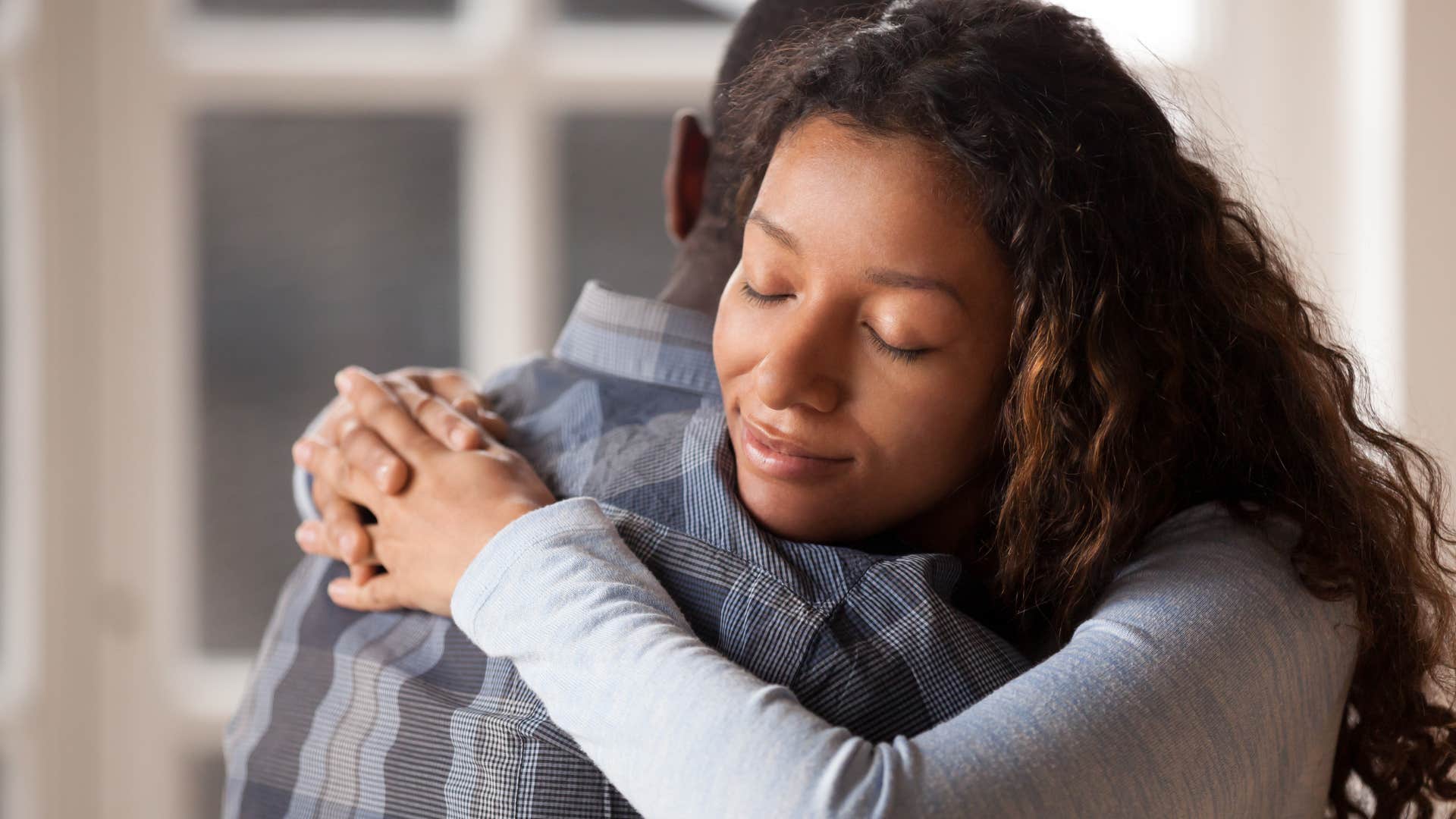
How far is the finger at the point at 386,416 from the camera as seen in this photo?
3.18 ft

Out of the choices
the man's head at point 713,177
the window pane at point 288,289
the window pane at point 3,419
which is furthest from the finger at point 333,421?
the window pane at point 3,419

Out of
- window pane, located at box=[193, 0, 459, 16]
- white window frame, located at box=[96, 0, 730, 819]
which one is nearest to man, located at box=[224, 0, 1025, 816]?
white window frame, located at box=[96, 0, 730, 819]

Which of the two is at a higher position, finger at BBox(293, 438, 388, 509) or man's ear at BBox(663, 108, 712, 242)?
man's ear at BBox(663, 108, 712, 242)

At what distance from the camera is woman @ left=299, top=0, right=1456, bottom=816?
71 cm

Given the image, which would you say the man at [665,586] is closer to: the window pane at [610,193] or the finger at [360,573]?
the finger at [360,573]

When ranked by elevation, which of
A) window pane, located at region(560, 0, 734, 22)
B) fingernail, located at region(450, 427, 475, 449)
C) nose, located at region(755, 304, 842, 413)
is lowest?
fingernail, located at region(450, 427, 475, 449)

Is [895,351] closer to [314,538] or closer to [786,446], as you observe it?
[786,446]

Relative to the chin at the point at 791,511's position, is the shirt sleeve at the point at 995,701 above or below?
below

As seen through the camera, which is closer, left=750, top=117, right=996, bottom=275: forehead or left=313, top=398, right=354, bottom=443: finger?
left=750, top=117, right=996, bottom=275: forehead

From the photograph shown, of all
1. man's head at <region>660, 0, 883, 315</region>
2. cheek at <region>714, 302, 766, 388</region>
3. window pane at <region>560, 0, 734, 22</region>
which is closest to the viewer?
cheek at <region>714, 302, 766, 388</region>

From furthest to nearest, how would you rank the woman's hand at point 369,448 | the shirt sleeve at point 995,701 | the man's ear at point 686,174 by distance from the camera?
the man's ear at point 686,174 → the woman's hand at point 369,448 → the shirt sleeve at point 995,701

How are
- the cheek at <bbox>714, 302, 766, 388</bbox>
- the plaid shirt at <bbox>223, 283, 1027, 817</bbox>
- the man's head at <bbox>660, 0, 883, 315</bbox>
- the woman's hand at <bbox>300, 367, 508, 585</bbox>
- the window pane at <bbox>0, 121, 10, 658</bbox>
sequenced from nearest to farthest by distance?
the plaid shirt at <bbox>223, 283, 1027, 817</bbox> → the cheek at <bbox>714, 302, 766, 388</bbox> → the woman's hand at <bbox>300, 367, 508, 585</bbox> → the man's head at <bbox>660, 0, 883, 315</bbox> → the window pane at <bbox>0, 121, 10, 658</bbox>

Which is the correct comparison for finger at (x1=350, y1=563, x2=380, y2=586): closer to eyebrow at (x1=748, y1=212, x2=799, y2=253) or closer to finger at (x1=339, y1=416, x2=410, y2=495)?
finger at (x1=339, y1=416, x2=410, y2=495)

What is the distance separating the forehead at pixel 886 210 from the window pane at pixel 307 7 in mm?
1855
